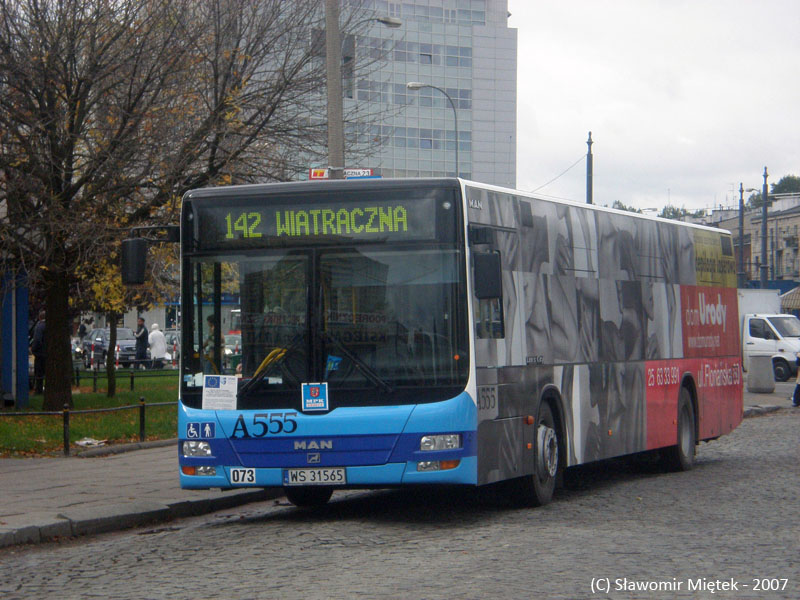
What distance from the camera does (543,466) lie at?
37.9ft


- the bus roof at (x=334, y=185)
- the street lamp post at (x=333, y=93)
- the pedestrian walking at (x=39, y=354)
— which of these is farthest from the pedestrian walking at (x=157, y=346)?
the bus roof at (x=334, y=185)

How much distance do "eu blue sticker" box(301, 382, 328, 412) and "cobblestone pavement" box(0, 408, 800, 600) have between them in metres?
0.98

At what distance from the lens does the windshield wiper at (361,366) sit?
33.3 ft

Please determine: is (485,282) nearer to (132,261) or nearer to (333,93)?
(132,261)

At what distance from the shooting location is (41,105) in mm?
20062

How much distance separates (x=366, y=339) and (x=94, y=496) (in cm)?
390

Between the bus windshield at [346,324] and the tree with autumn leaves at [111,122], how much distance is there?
10073 mm

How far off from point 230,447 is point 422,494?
3.27 meters

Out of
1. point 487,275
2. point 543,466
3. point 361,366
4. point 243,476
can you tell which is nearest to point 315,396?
point 361,366

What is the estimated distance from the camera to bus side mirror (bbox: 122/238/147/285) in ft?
34.6

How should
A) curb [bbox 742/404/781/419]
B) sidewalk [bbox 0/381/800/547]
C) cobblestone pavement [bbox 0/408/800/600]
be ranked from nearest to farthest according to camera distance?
cobblestone pavement [bbox 0/408/800/600], sidewalk [bbox 0/381/800/547], curb [bbox 742/404/781/419]

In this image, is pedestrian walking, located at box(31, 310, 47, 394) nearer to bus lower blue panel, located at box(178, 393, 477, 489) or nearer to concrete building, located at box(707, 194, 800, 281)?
bus lower blue panel, located at box(178, 393, 477, 489)

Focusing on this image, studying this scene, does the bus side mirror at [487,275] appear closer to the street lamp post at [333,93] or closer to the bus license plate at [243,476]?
the bus license plate at [243,476]

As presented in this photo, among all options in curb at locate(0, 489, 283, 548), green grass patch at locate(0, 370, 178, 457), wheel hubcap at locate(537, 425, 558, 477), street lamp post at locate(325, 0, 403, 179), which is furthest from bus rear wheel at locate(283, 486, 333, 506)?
green grass patch at locate(0, 370, 178, 457)
